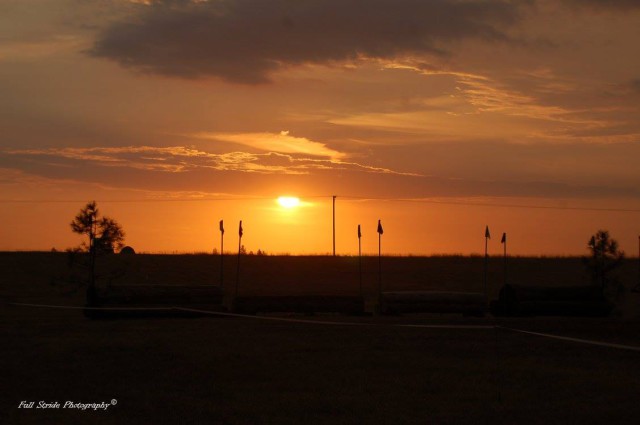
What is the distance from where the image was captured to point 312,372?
1456cm

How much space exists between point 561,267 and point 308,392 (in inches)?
2363

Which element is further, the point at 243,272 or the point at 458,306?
the point at 243,272

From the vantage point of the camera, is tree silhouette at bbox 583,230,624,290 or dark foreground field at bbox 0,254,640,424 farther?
tree silhouette at bbox 583,230,624,290

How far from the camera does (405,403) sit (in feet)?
38.3

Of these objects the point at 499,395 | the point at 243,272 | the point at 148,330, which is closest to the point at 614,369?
the point at 499,395

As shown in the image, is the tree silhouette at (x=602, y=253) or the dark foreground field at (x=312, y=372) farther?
the tree silhouette at (x=602, y=253)

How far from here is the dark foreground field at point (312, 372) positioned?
11055 millimetres

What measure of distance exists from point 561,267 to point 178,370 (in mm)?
58864

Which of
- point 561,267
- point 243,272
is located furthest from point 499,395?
point 561,267

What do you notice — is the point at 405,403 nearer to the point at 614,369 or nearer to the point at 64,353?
the point at 614,369

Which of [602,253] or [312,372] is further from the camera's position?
[602,253]

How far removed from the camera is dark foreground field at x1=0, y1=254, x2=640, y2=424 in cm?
1105

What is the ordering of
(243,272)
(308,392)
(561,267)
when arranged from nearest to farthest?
1. (308,392)
2. (243,272)
3. (561,267)

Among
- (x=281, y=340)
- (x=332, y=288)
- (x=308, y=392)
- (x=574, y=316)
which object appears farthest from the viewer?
(x=332, y=288)
